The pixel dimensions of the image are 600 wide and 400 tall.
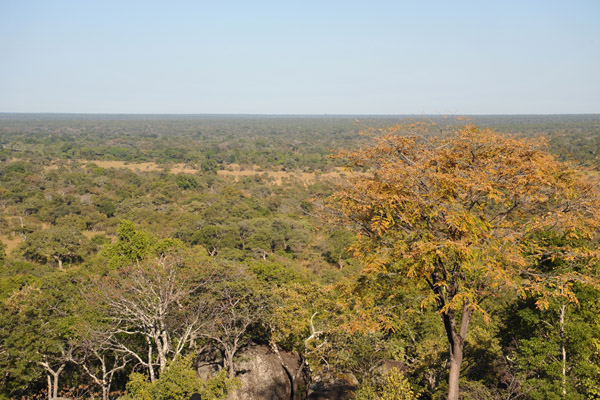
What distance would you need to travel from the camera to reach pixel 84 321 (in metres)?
15.7

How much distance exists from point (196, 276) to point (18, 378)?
7330mm

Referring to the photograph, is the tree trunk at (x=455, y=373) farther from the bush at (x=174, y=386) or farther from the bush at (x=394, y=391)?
the bush at (x=174, y=386)

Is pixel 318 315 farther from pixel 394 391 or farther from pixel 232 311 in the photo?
pixel 394 391

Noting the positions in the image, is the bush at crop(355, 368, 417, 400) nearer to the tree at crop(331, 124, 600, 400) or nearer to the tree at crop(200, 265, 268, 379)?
the tree at crop(331, 124, 600, 400)

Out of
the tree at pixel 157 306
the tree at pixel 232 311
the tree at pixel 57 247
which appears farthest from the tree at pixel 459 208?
the tree at pixel 57 247

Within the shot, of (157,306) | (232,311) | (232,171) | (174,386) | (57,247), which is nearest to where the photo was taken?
(174,386)

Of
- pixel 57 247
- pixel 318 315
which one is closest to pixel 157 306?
pixel 318 315

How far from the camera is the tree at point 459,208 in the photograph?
23.6 feet

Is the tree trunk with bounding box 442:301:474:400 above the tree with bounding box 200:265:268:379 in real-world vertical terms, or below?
above

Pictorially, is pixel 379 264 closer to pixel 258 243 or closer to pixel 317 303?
pixel 317 303

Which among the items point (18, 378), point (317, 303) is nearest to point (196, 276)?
point (317, 303)

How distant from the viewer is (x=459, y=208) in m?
7.26

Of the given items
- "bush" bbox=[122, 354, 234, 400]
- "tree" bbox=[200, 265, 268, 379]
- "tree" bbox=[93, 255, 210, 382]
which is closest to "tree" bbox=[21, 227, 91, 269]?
"tree" bbox=[93, 255, 210, 382]

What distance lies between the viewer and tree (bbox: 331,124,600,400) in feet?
23.6
